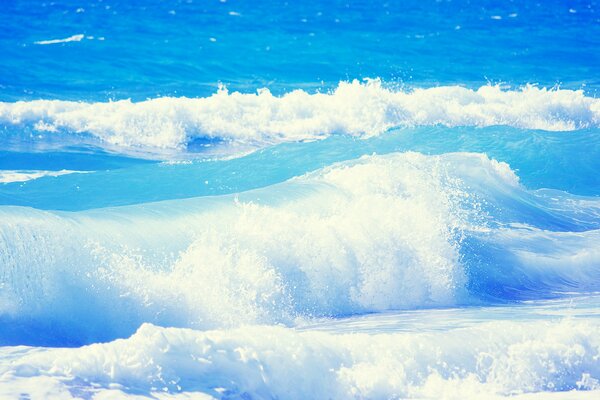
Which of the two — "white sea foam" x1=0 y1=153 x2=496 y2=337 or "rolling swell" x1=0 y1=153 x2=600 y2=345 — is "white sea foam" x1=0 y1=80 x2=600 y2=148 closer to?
"rolling swell" x1=0 y1=153 x2=600 y2=345

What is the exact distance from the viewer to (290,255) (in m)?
7.34

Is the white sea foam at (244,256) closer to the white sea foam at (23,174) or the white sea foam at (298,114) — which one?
the white sea foam at (23,174)

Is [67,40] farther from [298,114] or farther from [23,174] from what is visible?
[23,174]

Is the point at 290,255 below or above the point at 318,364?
above

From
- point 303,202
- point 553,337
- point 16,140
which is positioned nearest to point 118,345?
point 553,337

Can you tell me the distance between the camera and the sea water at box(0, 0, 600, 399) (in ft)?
16.0

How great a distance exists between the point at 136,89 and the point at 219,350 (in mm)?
13227

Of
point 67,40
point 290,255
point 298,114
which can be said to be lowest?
point 290,255

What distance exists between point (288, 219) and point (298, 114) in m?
7.91

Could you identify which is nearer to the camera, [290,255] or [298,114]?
[290,255]

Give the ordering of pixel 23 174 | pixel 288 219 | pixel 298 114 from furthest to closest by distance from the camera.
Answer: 1. pixel 298 114
2. pixel 23 174
3. pixel 288 219

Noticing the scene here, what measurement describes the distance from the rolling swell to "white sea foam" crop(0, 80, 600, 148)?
446 cm

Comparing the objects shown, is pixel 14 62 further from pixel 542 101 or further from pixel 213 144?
pixel 542 101

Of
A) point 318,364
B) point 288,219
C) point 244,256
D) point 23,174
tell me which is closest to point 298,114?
point 23,174
